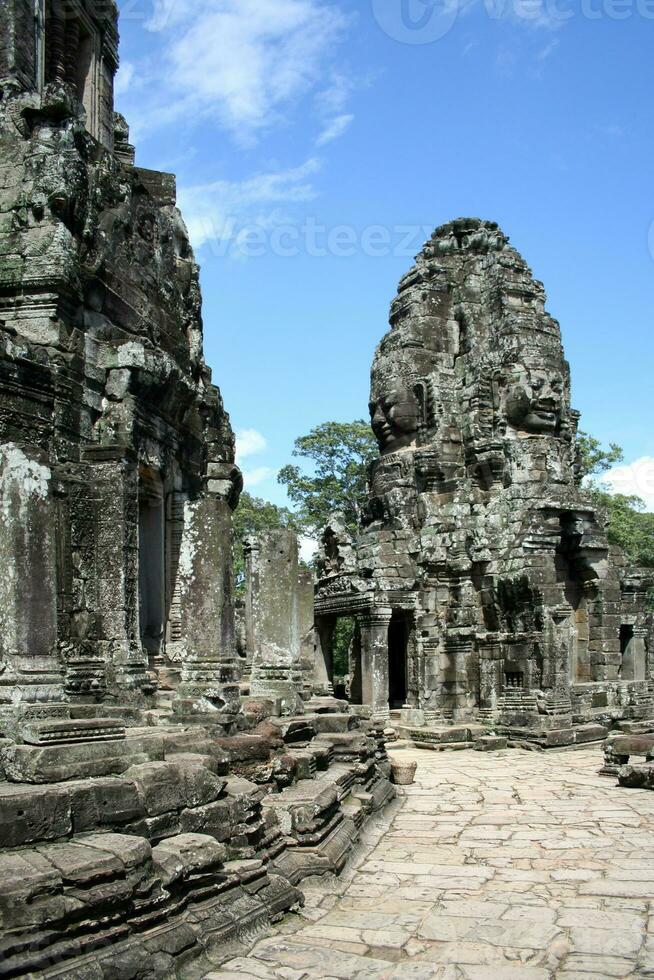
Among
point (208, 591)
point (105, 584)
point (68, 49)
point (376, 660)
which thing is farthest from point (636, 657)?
point (68, 49)

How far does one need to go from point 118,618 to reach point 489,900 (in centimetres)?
391

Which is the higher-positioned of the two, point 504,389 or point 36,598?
point 504,389

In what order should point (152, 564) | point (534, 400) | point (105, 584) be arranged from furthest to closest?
point (534, 400) < point (152, 564) < point (105, 584)

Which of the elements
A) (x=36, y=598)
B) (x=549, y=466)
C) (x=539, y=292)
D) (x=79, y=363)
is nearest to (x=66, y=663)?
(x=36, y=598)

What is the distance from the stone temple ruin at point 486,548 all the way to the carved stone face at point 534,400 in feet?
0.09

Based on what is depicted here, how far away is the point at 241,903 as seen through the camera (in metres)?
5.44

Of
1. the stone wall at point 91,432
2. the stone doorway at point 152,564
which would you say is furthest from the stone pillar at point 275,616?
the stone doorway at point 152,564

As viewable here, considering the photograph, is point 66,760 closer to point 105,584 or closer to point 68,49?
point 105,584

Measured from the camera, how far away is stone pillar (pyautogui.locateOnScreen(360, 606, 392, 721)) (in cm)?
1702

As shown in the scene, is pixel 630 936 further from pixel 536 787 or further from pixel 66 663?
pixel 536 787

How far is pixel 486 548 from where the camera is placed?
56.5 feet

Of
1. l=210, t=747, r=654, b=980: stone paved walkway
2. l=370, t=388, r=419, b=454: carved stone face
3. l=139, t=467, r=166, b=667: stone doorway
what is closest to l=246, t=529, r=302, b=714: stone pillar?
l=139, t=467, r=166, b=667: stone doorway

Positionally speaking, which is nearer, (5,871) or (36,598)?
(5,871)

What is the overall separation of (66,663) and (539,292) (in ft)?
46.5
